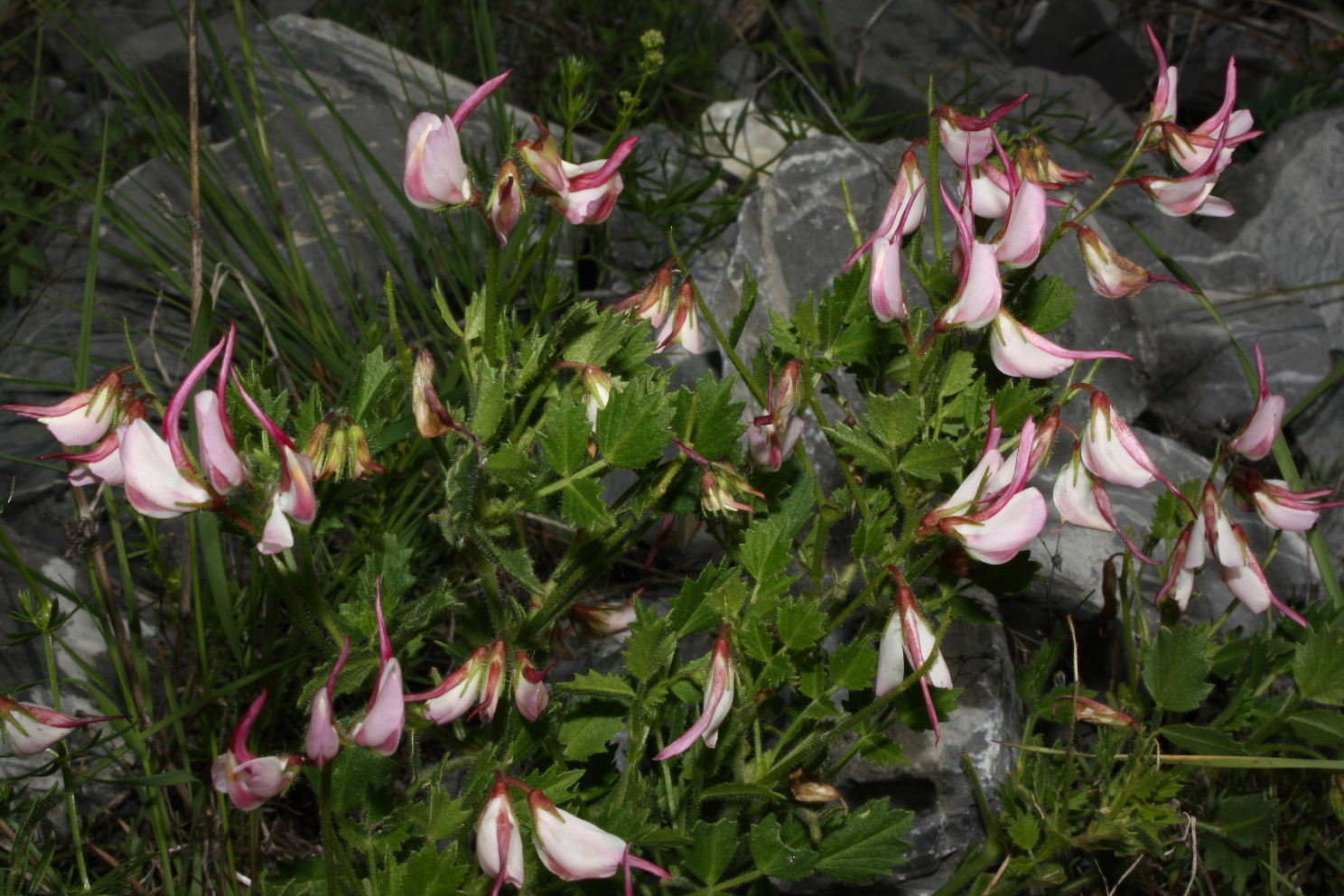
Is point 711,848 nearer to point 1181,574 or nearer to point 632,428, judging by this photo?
point 632,428

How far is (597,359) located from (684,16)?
9.72 feet

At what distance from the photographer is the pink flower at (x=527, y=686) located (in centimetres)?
92

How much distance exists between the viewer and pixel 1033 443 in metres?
0.94

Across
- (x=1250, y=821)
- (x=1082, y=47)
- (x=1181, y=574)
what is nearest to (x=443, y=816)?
(x=1181, y=574)

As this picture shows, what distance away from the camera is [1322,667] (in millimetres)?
1169

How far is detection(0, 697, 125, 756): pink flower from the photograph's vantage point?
953 mm

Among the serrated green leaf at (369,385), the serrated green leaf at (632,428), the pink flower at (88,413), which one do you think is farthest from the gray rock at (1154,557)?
the pink flower at (88,413)

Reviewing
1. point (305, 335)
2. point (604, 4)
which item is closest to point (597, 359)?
point (305, 335)

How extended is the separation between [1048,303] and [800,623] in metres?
0.43

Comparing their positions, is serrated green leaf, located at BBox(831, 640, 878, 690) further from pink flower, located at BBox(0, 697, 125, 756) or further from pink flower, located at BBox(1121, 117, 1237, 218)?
pink flower, located at BBox(0, 697, 125, 756)

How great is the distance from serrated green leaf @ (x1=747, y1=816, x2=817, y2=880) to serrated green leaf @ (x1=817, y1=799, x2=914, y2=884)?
0.10 feet

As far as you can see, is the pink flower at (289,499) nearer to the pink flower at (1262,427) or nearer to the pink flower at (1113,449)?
the pink flower at (1113,449)

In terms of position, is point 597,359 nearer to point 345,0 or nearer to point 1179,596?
point 1179,596

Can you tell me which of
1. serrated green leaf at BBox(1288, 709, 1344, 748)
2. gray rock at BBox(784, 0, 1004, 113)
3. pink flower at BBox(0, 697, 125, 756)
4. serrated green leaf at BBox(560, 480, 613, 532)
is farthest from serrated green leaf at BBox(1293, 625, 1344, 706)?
gray rock at BBox(784, 0, 1004, 113)
